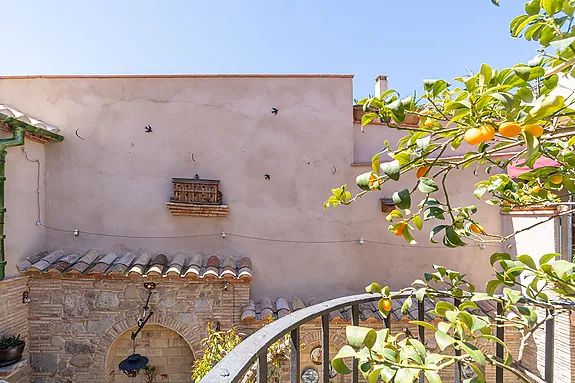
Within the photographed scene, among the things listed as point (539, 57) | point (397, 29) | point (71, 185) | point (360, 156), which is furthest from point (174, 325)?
point (397, 29)

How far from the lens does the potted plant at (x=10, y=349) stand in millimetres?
3270

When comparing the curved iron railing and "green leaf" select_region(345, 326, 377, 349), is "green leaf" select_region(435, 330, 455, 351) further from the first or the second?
the curved iron railing

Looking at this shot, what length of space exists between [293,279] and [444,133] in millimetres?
4104

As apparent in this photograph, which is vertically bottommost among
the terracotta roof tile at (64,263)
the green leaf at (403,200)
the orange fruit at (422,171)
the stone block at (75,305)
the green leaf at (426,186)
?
the stone block at (75,305)

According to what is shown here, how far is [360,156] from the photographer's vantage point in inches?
194

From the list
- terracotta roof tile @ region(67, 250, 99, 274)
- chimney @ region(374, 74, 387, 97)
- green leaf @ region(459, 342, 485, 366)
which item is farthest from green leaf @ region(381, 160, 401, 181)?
chimney @ region(374, 74, 387, 97)

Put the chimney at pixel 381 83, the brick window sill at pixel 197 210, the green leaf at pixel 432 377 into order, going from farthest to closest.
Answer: the chimney at pixel 381 83 < the brick window sill at pixel 197 210 < the green leaf at pixel 432 377

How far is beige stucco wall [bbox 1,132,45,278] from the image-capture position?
372 cm

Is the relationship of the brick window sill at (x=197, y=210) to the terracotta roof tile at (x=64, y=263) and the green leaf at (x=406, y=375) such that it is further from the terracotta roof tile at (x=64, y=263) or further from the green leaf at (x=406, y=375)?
the green leaf at (x=406, y=375)

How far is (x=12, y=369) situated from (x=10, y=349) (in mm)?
229

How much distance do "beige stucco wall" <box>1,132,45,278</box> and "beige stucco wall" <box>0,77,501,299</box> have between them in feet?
0.66

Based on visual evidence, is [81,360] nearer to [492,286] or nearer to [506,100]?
[492,286]

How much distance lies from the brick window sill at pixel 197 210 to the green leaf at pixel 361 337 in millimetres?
3984

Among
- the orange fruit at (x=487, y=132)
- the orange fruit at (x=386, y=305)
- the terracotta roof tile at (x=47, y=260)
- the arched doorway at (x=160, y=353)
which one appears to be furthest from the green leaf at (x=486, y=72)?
the terracotta roof tile at (x=47, y=260)
